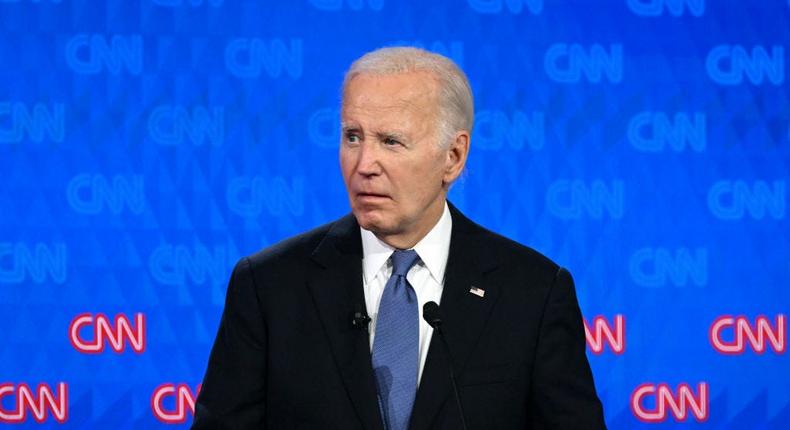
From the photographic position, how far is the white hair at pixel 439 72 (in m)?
1.69

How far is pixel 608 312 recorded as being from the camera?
2.95 metres

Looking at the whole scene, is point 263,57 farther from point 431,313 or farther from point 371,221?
point 431,313

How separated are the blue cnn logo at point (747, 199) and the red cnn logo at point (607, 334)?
41cm

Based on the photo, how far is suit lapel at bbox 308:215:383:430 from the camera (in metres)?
1.64

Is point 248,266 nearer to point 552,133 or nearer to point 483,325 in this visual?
point 483,325

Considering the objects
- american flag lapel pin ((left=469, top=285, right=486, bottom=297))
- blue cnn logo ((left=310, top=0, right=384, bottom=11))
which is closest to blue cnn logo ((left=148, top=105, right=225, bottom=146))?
blue cnn logo ((left=310, top=0, right=384, bottom=11))

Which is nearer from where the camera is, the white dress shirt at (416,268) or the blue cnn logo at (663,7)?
the white dress shirt at (416,268)

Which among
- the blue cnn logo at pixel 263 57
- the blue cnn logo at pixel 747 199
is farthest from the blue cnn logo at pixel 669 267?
the blue cnn logo at pixel 263 57

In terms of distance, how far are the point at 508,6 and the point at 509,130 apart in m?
0.34

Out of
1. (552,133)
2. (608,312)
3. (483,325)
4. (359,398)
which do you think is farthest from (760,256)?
(359,398)

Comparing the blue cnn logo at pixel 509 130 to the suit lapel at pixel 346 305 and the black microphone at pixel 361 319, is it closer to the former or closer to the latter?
the suit lapel at pixel 346 305

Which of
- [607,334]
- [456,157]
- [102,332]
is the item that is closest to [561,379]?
[456,157]

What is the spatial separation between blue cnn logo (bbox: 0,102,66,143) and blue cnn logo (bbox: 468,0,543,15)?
1169mm

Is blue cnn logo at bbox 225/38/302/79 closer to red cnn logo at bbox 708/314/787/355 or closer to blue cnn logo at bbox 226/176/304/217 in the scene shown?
blue cnn logo at bbox 226/176/304/217
